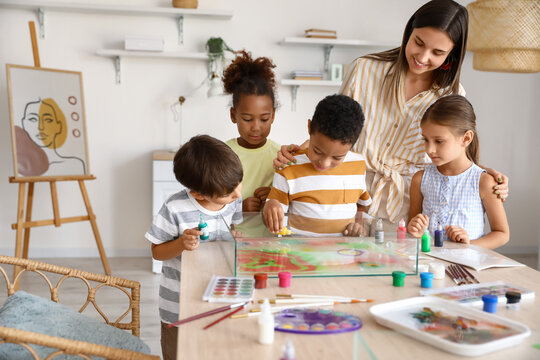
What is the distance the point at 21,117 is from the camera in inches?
147

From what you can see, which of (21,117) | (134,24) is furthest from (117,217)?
→ (134,24)

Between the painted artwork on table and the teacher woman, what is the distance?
8.26 ft

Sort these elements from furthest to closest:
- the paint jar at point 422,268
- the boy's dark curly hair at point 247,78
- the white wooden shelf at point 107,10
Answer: the white wooden shelf at point 107,10
the boy's dark curly hair at point 247,78
the paint jar at point 422,268

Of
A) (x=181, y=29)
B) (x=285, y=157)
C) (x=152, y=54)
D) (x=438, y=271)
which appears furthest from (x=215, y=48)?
(x=438, y=271)

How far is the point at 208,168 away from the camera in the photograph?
153cm

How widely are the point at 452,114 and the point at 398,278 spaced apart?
2.61 feet

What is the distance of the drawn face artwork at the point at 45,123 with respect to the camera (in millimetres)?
3768

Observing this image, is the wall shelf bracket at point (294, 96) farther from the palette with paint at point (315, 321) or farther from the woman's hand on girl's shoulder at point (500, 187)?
the palette with paint at point (315, 321)

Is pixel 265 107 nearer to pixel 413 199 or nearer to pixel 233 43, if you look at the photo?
pixel 413 199

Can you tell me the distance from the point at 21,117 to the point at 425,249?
3114 mm

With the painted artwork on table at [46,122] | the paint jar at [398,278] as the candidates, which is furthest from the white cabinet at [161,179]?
the paint jar at [398,278]

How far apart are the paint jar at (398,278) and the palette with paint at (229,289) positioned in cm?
30

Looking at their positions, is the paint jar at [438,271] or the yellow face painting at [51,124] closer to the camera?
the paint jar at [438,271]

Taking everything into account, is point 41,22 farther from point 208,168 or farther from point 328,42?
point 208,168
